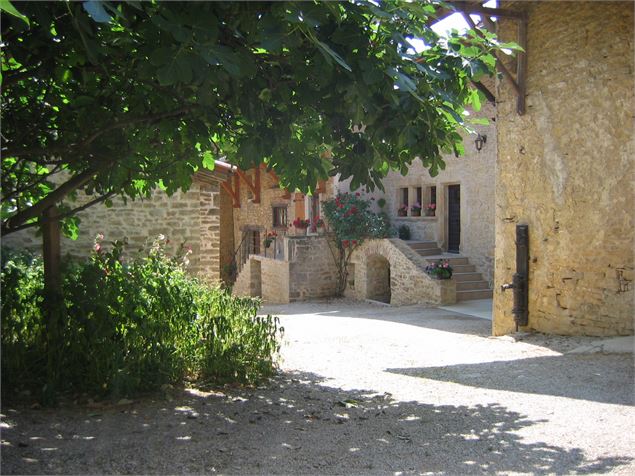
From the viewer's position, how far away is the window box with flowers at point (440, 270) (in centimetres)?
1441

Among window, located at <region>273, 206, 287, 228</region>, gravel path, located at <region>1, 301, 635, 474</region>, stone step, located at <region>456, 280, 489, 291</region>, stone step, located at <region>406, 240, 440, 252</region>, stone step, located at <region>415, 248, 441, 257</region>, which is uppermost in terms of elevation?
window, located at <region>273, 206, 287, 228</region>

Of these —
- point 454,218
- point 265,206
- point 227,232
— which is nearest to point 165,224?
point 454,218

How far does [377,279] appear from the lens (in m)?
17.0

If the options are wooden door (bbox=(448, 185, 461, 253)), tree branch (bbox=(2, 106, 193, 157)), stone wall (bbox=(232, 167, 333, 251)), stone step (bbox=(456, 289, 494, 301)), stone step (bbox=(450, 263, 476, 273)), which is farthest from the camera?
stone wall (bbox=(232, 167, 333, 251))

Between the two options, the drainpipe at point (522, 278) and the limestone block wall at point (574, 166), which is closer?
the limestone block wall at point (574, 166)

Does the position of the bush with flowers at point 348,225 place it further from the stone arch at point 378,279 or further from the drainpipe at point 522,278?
the drainpipe at point 522,278

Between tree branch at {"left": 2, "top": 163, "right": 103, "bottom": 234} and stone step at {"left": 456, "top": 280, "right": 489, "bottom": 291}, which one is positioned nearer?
tree branch at {"left": 2, "top": 163, "right": 103, "bottom": 234}

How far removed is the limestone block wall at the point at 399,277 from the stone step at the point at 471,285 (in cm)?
58

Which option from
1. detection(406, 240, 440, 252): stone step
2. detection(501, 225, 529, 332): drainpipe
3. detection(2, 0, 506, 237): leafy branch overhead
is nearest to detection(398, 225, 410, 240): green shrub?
detection(406, 240, 440, 252): stone step

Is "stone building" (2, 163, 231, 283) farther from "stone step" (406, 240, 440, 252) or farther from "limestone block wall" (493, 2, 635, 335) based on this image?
"stone step" (406, 240, 440, 252)

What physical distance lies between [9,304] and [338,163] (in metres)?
2.77

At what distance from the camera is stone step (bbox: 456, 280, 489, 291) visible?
588 inches

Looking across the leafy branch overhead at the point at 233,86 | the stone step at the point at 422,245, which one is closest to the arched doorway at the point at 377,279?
the stone step at the point at 422,245

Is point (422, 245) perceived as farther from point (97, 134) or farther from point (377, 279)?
point (97, 134)
